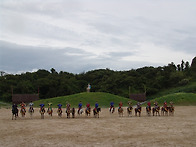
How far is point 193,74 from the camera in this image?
7281 cm

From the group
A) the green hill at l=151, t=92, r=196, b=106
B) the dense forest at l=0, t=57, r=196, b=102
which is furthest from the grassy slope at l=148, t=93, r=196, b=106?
the dense forest at l=0, t=57, r=196, b=102

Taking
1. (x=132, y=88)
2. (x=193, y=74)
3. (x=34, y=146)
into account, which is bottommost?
(x=34, y=146)

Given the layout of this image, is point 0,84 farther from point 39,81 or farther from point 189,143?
point 189,143

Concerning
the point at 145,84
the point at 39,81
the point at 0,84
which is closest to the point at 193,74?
the point at 145,84

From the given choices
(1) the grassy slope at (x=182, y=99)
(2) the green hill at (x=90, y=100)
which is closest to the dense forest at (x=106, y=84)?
(2) the green hill at (x=90, y=100)

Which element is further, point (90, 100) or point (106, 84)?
point (106, 84)

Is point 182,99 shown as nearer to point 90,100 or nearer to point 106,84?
point 90,100

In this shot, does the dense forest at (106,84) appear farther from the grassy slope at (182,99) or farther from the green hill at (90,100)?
the grassy slope at (182,99)

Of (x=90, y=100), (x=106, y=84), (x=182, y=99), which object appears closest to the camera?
(x=182, y=99)

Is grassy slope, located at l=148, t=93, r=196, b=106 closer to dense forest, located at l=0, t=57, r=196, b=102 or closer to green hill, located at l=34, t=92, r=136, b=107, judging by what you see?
green hill, located at l=34, t=92, r=136, b=107

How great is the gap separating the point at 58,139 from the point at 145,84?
60762 millimetres

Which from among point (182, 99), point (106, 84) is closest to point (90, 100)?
point (182, 99)

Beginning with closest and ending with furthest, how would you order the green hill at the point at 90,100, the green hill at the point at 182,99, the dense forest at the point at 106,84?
1. the green hill at the point at 182,99
2. the green hill at the point at 90,100
3. the dense forest at the point at 106,84

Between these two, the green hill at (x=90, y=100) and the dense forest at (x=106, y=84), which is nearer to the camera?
the green hill at (x=90, y=100)
